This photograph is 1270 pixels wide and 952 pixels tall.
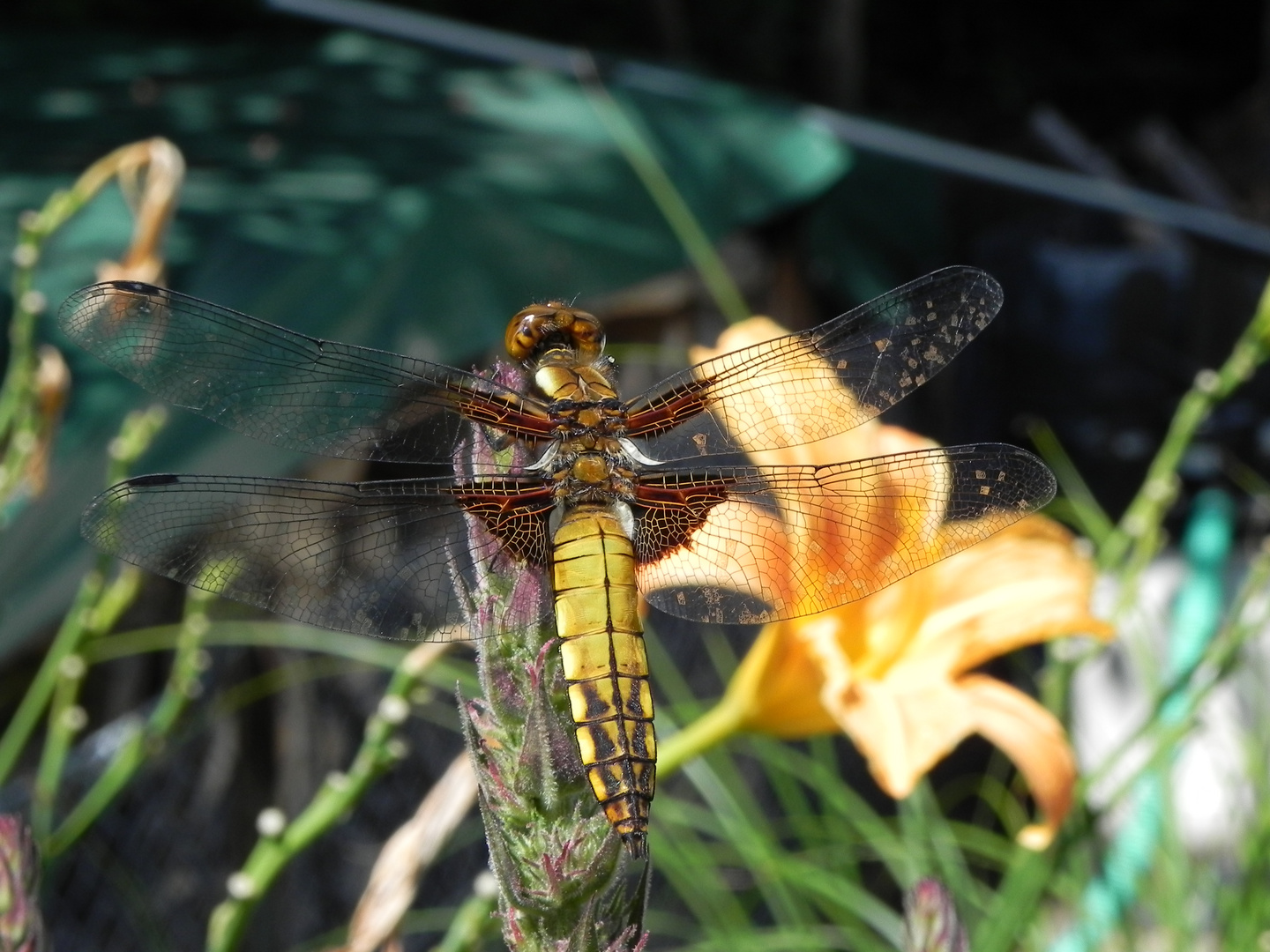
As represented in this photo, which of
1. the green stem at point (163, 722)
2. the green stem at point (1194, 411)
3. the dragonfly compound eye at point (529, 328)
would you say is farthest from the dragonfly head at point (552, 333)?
the green stem at point (1194, 411)

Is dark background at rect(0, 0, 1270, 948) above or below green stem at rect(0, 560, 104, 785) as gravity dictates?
above

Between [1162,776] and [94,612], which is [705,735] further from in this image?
[1162,776]

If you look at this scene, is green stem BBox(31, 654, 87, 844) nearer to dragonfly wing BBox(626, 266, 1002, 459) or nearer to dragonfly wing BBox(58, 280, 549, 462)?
dragonfly wing BBox(58, 280, 549, 462)

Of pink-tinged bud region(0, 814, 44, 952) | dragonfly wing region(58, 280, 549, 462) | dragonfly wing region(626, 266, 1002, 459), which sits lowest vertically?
pink-tinged bud region(0, 814, 44, 952)

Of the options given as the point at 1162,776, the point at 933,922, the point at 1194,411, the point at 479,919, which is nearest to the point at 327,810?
the point at 479,919

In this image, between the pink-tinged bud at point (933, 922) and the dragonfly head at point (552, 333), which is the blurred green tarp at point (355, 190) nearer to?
the dragonfly head at point (552, 333)

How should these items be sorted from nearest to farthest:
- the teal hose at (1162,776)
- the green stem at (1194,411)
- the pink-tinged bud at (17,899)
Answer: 1. the pink-tinged bud at (17,899)
2. the green stem at (1194,411)
3. the teal hose at (1162,776)

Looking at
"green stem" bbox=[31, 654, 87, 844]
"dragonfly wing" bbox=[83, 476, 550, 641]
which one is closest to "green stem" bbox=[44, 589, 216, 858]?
"green stem" bbox=[31, 654, 87, 844]

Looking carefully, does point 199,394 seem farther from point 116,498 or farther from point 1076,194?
point 1076,194
